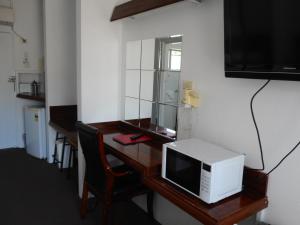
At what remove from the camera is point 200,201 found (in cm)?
133

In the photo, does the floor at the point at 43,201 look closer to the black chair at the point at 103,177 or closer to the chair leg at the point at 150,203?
the chair leg at the point at 150,203

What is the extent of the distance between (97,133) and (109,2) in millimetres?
1446

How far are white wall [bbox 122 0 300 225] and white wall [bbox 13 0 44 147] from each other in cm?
279

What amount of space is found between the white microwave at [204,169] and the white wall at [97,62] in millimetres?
1271

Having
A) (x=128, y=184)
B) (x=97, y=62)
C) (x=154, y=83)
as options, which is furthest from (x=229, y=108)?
(x=97, y=62)

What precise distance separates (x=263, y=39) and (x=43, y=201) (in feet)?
8.29

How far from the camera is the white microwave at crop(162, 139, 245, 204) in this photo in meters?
1.28

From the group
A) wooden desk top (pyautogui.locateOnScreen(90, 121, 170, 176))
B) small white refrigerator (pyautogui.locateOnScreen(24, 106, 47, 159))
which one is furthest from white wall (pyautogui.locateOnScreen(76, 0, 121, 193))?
small white refrigerator (pyautogui.locateOnScreen(24, 106, 47, 159))

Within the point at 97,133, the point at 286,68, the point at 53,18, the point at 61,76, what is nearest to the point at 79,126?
the point at 97,133

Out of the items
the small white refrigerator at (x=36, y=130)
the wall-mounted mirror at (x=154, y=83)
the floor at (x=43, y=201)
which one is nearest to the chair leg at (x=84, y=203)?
the floor at (x=43, y=201)

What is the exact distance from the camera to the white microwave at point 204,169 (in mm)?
1284

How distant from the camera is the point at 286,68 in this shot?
117cm

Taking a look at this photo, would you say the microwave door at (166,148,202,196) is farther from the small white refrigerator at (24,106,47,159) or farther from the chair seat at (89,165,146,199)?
the small white refrigerator at (24,106,47,159)

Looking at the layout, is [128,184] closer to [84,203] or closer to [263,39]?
[84,203]
